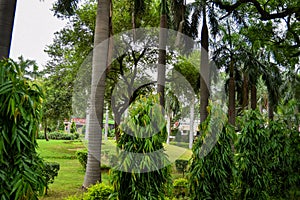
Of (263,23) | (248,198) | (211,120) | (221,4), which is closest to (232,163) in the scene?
(211,120)

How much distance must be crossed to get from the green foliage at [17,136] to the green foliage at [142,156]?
59.6 inches

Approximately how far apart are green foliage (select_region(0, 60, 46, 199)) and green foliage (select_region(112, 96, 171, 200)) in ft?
4.96

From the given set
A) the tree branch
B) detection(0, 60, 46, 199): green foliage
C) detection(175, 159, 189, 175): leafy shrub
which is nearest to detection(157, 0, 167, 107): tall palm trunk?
the tree branch

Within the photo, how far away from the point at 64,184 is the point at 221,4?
8803 millimetres

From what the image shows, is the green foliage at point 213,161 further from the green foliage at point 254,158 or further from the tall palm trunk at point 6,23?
the tall palm trunk at point 6,23

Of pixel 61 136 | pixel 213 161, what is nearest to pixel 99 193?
pixel 213 161

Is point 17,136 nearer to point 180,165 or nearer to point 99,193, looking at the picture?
point 99,193

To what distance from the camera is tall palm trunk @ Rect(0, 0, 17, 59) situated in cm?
525

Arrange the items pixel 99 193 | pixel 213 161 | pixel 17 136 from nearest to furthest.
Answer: pixel 17 136
pixel 99 193
pixel 213 161

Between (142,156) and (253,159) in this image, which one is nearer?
(142,156)

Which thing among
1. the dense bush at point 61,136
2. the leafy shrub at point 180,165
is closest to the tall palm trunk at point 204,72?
the leafy shrub at point 180,165

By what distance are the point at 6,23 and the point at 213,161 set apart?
15.2 feet

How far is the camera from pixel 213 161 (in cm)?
566

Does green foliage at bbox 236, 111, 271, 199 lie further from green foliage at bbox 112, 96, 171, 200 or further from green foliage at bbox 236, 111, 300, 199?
green foliage at bbox 112, 96, 171, 200
